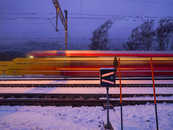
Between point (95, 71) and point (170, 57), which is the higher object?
point (170, 57)

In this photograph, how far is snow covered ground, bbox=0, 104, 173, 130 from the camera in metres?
3.39

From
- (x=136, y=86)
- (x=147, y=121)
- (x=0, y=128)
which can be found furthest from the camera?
(x=136, y=86)

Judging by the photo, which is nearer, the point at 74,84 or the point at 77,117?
the point at 77,117

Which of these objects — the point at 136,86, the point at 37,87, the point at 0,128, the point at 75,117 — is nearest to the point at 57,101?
the point at 75,117

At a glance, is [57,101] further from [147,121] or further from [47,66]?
[47,66]

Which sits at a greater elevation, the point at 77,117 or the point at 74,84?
the point at 74,84

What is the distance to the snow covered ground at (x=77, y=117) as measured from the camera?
3.39 metres

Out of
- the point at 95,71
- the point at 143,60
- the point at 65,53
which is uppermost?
the point at 65,53

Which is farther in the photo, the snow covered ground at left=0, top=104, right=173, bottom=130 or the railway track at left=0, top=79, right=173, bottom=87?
the railway track at left=0, top=79, right=173, bottom=87

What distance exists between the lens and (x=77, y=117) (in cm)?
395

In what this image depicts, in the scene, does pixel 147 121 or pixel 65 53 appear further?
pixel 65 53

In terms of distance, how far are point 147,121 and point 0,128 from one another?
4.15 m

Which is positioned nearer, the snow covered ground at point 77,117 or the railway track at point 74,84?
the snow covered ground at point 77,117

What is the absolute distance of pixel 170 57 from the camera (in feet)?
35.3
